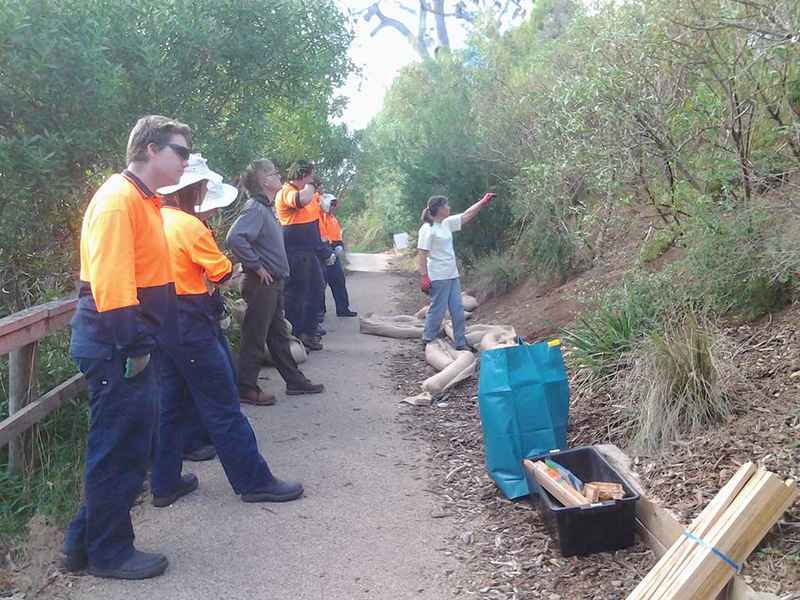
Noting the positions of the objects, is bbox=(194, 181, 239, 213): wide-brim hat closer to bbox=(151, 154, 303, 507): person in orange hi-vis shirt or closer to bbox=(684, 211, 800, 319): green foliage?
bbox=(151, 154, 303, 507): person in orange hi-vis shirt

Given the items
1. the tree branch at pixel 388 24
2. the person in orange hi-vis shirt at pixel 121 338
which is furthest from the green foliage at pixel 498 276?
the tree branch at pixel 388 24

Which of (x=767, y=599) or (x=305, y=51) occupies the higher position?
(x=305, y=51)

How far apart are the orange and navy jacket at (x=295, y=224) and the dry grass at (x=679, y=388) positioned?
4499mm

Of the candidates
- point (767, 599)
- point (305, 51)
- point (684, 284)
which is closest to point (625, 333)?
point (684, 284)

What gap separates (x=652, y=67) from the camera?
666 cm

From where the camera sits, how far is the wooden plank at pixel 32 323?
423cm

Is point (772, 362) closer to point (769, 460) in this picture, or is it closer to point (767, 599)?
point (769, 460)

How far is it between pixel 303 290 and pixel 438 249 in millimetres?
1532

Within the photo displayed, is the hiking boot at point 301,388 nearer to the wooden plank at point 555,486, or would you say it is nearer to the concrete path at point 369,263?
the wooden plank at point 555,486

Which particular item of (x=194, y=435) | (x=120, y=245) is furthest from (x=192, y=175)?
(x=194, y=435)

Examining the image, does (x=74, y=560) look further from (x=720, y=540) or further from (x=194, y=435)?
(x=720, y=540)

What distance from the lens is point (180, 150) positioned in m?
3.93

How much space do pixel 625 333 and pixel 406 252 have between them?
1719 centimetres

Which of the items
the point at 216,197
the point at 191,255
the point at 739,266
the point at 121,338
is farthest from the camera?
the point at 739,266
